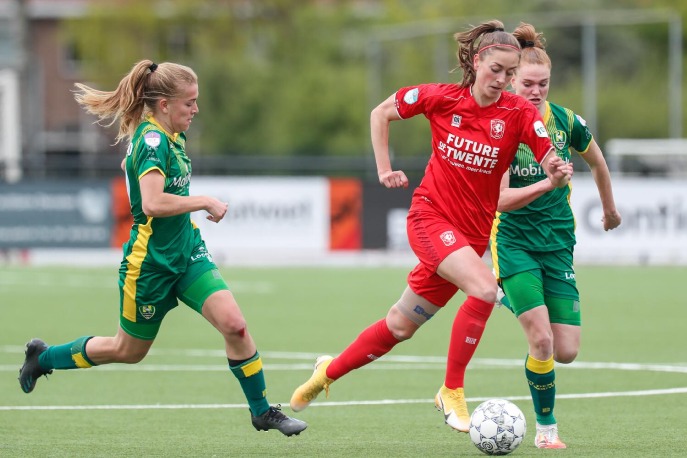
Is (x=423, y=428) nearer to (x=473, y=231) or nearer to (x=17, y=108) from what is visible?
(x=473, y=231)

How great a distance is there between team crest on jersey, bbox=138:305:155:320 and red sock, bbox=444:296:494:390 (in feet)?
5.29

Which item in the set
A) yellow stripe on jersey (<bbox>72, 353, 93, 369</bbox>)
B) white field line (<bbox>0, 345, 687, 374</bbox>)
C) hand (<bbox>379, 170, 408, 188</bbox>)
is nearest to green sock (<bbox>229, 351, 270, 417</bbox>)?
yellow stripe on jersey (<bbox>72, 353, 93, 369</bbox>)

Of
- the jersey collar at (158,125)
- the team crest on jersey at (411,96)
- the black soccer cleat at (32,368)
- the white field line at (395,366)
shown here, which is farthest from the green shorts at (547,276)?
the black soccer cleat at (32,368)

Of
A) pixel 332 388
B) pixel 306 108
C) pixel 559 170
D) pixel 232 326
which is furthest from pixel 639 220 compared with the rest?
pixel 306 108

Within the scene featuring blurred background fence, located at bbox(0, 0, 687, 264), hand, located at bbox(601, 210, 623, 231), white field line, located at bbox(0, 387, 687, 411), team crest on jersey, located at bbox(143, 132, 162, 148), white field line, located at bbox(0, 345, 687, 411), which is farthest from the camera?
blurred background fence, located at bbox(0, 0, 687, 264)

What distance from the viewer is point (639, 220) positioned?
22.7 metres

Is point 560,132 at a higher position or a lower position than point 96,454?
higher

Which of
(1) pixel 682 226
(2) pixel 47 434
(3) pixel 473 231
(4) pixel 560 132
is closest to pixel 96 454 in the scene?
(2) pixel 47 434

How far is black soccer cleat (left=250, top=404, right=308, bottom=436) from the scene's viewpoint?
7.10 meters

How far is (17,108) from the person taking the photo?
32125 millimetres

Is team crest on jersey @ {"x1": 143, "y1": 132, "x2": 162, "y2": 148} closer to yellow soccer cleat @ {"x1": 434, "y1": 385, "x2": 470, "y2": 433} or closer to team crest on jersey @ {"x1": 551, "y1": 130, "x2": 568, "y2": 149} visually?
yellow soccer cleat @ {"x1": 434, "y1": 385, "x2": 470, "y2": 433}

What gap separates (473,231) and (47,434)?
2641 millimetres

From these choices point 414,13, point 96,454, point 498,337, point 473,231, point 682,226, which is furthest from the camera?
point 414,13

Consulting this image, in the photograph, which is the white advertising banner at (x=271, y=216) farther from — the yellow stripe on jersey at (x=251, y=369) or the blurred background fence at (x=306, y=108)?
the yellow stripe on jersey at (x=251, y=369)
